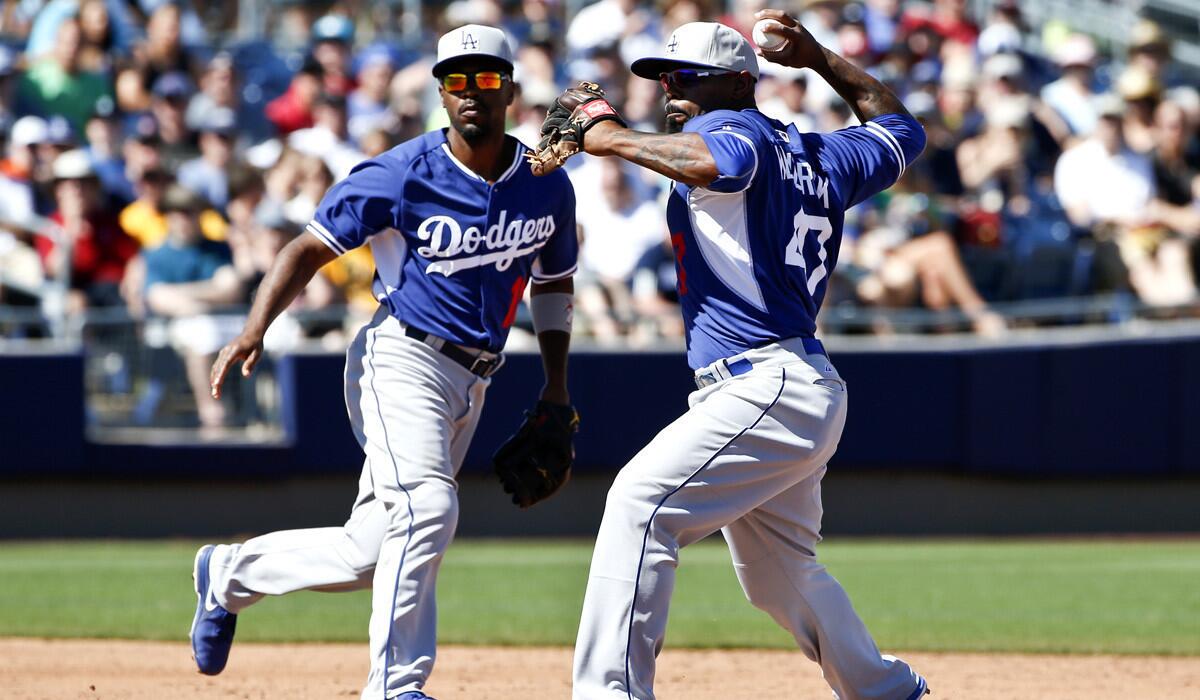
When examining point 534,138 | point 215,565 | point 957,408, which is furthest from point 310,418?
point 215,565

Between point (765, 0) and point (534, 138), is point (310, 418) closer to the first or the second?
point (534, 138)

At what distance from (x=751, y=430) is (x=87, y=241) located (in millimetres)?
7082

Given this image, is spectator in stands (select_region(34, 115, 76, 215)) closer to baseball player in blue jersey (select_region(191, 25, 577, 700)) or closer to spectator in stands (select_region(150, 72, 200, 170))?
spectator in stands (select_region(150, 72, 200, 170))

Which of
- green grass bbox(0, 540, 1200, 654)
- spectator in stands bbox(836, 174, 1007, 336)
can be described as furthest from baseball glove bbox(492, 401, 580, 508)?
spectator in stands bbox(836, 174, 1007, 336)

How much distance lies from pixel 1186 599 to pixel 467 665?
381cm

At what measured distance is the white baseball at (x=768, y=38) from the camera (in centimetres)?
455

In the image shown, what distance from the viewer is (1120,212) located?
1176 centimetres

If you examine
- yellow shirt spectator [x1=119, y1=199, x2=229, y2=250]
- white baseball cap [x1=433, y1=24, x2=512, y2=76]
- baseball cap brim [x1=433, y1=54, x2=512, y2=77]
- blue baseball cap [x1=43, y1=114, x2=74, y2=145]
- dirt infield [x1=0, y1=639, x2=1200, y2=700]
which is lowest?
dirt infield [x1=0, y1=639, x2=1200, y2=700]

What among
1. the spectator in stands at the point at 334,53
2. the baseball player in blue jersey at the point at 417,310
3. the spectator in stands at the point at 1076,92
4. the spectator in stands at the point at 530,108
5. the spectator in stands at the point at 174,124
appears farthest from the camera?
the spectator in stands at the point at 1076,92

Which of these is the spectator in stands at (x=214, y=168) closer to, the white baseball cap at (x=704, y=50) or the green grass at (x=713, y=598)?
the green grass at (x=713, y=598)

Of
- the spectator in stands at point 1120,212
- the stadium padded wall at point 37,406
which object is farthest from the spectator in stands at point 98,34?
the spectator in stands at point 1120,212

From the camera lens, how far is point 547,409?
5297 millimetres

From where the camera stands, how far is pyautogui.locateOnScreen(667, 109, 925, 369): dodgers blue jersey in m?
4.15

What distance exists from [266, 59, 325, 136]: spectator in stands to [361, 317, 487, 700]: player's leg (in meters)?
7.13
